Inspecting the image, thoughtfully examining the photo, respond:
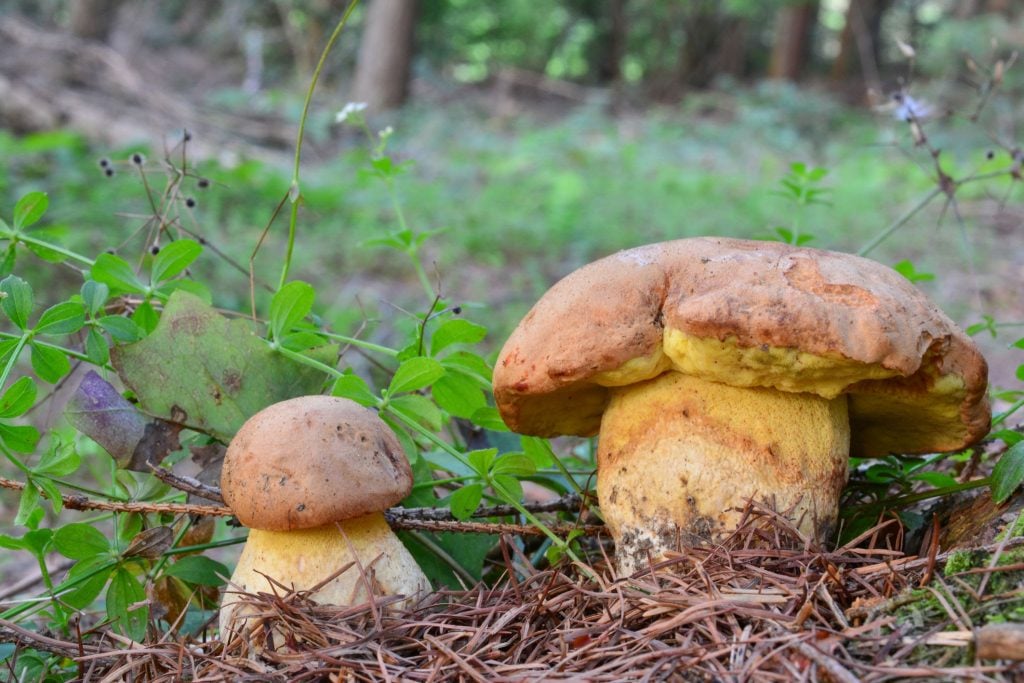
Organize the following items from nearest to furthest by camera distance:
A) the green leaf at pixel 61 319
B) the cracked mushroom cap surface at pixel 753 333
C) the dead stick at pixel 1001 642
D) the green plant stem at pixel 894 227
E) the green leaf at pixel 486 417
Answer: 1. the dead stick at pixel 1001 642
2. the cracked mushroom cap surface at pixel 753 333
3. the green leaf at pixel 61 319
4. the green leaf at pixel 486 417
5. the green plant stem at pixel 894 227

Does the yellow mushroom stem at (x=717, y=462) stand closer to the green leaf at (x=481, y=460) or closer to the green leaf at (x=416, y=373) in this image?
the green leaf at (x=481, y=460)

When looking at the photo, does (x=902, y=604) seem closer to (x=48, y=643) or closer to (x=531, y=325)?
(x=531, y=325)

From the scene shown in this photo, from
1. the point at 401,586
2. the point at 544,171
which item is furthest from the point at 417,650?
the point at 544,171

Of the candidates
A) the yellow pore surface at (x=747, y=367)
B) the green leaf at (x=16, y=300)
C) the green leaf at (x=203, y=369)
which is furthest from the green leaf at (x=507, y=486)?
the green leaf at (x=16, y=300)

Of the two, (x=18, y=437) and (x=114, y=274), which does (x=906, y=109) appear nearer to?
(x=114, y=274)

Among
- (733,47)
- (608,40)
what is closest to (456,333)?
(608,40)

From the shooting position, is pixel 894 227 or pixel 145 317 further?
pixel 894 227

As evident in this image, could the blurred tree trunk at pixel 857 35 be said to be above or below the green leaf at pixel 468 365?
above
